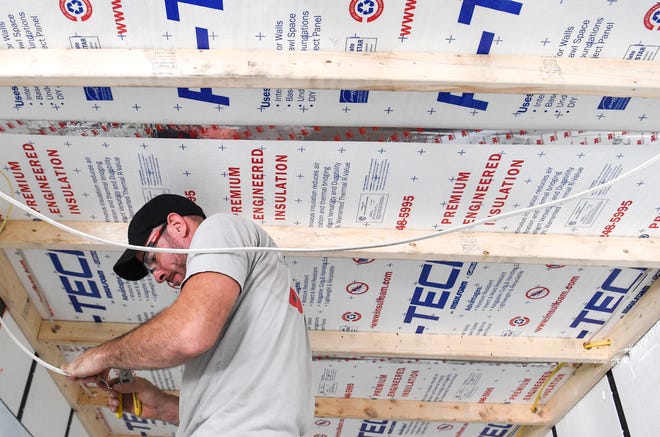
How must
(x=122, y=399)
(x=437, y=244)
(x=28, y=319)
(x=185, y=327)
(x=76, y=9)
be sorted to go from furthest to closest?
(x=28, y=319) < (x=437, y=244) < (x=122, y=399) < (x=76, y=9) < (x=185, y=327)

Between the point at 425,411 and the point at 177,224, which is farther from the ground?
the point at 177,224

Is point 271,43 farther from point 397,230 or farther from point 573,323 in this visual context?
point 573,323

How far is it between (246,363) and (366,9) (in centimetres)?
83

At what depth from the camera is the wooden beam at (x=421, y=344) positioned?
7.14 ft

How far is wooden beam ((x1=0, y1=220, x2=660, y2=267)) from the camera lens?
1.70 meters

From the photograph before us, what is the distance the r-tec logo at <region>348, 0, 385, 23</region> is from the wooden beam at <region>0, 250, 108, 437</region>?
1.42 metres

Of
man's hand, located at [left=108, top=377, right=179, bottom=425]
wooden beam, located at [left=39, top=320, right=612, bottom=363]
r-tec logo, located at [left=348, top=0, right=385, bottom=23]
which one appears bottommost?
wooden beam, located at [left=39, top=320, right=612, bottom=363]

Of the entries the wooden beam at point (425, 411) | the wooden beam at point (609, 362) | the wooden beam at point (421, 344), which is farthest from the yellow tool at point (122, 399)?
the wooden beam at point (609, 362)

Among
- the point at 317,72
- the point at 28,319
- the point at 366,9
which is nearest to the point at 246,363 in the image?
the point at 317,72

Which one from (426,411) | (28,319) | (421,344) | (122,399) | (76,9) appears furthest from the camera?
(426,411)

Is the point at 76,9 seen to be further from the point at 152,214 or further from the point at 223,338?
the point at 223,338

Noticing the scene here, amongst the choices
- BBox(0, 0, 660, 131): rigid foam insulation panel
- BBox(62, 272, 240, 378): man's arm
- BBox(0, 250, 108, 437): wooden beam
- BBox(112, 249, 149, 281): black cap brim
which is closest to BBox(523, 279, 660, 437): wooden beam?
BBox(0, 0, 660, 131): rigid foam insulation panel

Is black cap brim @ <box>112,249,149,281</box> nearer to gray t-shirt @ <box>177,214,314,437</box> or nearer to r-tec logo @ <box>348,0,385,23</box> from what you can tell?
gray t-shirt @ <box>177,214,314,437</box>

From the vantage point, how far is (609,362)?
2.21 metres
